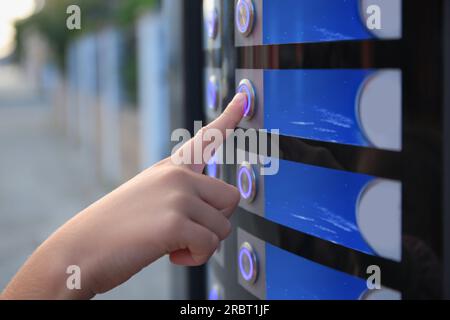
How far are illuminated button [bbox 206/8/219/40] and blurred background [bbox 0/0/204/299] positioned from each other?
10.0 inches

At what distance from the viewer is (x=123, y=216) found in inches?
44.1

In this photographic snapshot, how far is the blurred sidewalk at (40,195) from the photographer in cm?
513

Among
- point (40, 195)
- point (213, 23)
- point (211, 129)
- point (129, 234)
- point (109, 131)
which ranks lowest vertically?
point (40, 195)

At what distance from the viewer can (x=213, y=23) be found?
5.50ft

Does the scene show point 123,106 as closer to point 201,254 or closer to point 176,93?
point 176,93

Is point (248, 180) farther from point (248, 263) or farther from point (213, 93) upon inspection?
point (213, 93)

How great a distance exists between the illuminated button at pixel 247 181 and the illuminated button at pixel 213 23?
332 millimetres

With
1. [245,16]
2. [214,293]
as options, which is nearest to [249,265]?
[214,293]

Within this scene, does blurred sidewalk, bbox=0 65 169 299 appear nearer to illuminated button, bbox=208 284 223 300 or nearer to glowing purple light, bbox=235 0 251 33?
illuminated button, bbox=208 284 223 300

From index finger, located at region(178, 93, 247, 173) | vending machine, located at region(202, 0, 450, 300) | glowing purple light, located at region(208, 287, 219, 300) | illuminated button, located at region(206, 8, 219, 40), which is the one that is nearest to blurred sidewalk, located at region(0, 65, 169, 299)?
glowing purple light, located at region(208, 287, 219, 300)

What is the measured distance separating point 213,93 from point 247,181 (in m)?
0.28

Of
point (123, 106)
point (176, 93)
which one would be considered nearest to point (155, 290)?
point (176, 93)

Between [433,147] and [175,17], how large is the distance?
1057 mm

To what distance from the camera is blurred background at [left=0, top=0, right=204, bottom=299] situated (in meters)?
2.06
